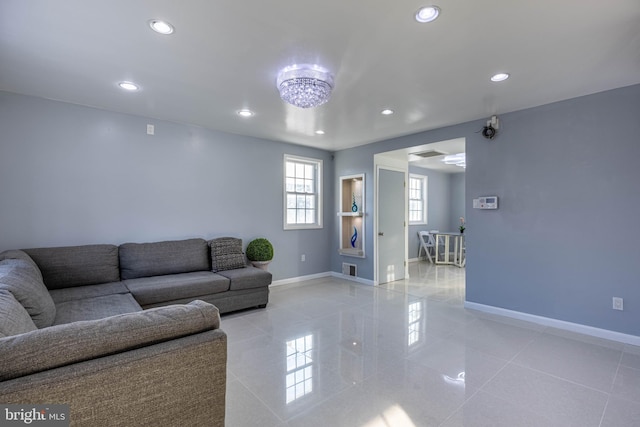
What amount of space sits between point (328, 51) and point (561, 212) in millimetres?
3058

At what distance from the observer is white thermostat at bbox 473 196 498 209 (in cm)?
373

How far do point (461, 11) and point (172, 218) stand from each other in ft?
12.9

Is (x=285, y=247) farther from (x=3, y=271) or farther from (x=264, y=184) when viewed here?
(x=3, y=271)

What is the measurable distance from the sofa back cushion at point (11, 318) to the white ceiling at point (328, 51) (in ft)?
5.66

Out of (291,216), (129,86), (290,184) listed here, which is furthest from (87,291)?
(290,184)

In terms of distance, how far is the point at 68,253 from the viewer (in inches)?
126

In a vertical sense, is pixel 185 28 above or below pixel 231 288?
above

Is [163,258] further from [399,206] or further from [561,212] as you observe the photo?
[561,212]

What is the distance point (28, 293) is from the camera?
182 centimetres

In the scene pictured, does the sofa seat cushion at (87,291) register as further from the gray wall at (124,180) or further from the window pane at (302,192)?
the window pane at (302,192)

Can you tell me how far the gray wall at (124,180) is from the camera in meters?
3.19

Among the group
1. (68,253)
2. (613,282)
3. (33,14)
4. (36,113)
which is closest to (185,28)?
(33,14)

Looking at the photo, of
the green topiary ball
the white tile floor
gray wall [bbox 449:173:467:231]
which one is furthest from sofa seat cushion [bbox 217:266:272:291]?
gray wall [bbox 449:173:467:231]

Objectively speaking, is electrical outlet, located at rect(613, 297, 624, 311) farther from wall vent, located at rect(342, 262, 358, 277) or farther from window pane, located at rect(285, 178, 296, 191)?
window pane, located at rect(285, 178, 296, 191)
